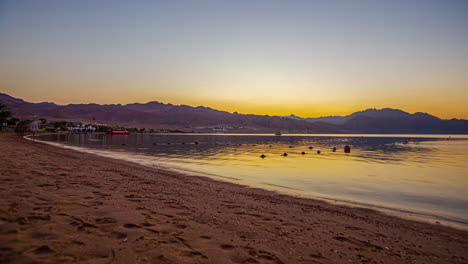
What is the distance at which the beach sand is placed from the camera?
13.3 feet

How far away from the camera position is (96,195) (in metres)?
7.44

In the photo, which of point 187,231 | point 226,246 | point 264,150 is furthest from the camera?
point 264,150

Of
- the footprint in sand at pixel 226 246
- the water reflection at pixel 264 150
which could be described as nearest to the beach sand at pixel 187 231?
the footprint in sand at pixel 226 246

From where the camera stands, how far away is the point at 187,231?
5.27 m

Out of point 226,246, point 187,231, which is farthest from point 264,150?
point 226,246

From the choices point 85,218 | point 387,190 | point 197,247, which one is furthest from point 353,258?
point 387,190

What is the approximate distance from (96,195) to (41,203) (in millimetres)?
1560

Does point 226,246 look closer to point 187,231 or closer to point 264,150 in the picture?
point 187,231

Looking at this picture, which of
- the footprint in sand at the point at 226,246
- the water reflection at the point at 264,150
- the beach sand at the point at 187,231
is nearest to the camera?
the beach sand at the point at 187,231

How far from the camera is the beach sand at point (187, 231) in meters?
4.07

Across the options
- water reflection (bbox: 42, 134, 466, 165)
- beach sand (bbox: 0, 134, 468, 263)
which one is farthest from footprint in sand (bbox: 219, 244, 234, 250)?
water reflection (bbox: 42, 134, 466, 165)

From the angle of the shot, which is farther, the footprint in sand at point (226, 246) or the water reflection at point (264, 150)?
the water reflection at point (264, 150)

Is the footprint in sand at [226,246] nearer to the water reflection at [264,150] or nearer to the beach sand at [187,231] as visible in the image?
the beach sand at [187,231]

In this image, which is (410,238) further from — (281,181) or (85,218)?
(281,181)
